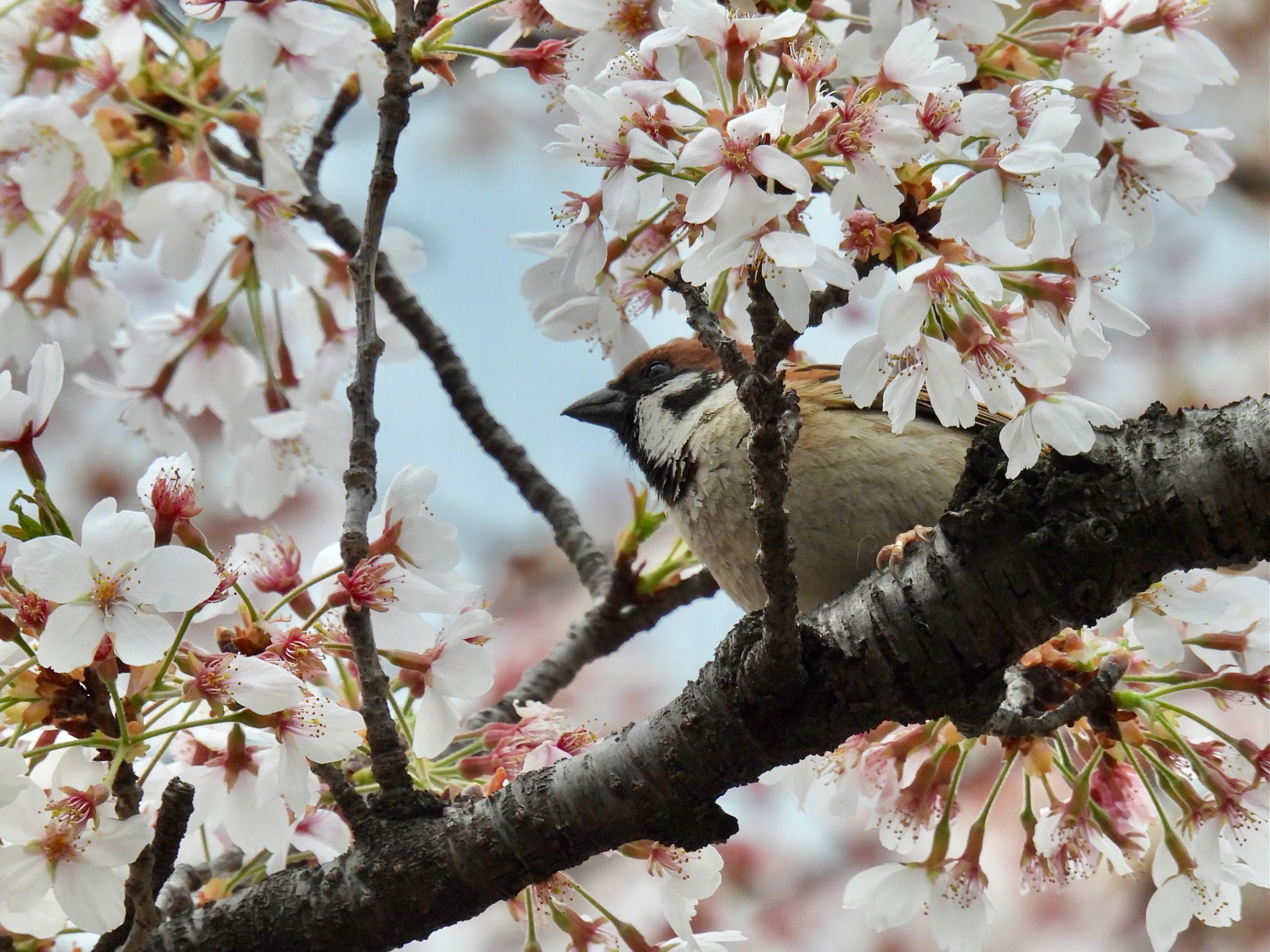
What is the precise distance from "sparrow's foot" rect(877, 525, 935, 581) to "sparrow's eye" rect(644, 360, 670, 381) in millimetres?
1175

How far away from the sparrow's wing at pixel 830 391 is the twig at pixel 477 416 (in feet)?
2.11

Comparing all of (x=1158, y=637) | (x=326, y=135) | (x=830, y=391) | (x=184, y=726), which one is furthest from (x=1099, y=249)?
(x=326, y=135)

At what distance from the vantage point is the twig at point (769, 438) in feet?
4.76

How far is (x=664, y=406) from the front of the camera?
9.29 feet

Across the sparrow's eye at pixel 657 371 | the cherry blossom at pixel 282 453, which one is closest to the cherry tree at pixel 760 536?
the cherry blossom at pixel 282 453

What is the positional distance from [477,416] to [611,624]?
0.58 m

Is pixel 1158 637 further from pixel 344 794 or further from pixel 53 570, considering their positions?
pixel 53 570

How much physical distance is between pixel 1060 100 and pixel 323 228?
5.89ft

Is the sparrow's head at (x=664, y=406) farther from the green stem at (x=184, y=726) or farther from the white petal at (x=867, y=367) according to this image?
the green stem at (x=184, y=726)

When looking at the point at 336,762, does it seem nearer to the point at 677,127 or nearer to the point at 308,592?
the point at 308,592

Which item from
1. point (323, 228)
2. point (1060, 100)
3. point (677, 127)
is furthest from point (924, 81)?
point (323, 228)

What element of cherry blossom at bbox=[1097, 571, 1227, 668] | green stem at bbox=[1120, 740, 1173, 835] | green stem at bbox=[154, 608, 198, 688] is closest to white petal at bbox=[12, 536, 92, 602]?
green stem at bbox=[154, 608, 198, 688]

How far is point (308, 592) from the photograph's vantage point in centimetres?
193

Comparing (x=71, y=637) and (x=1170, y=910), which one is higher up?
(x=71, y=637)
